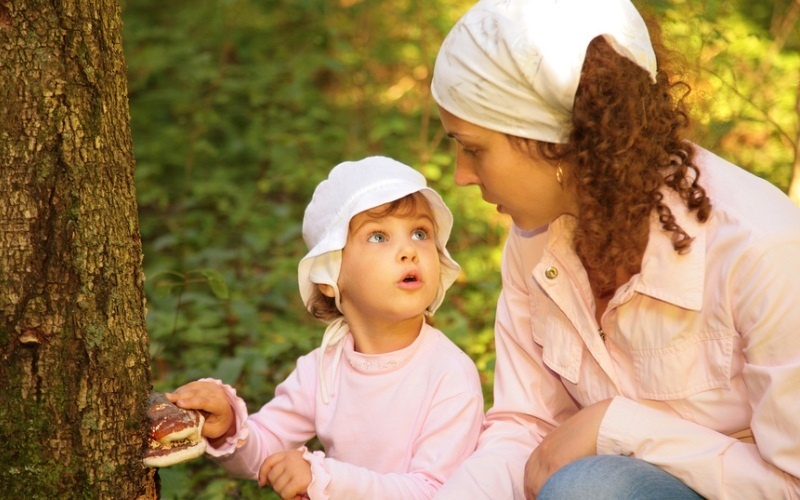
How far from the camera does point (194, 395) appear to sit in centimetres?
233

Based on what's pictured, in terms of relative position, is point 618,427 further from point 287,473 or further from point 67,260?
point 67,260

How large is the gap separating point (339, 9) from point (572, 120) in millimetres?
5183

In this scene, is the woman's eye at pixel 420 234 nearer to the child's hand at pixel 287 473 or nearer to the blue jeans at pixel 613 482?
the child's hand at pixel 287 473

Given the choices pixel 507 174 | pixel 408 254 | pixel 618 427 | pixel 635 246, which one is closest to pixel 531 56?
pixel 507 174

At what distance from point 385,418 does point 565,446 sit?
539mm

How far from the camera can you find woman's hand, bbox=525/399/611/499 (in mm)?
2127

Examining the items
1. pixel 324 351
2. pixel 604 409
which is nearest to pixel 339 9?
pixel 324 351

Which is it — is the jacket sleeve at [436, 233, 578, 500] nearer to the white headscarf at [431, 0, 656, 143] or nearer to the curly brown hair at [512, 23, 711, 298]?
the curly brown hair at [512, 23, 711, 298]

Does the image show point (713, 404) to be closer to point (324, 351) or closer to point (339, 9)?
point (324, 351)

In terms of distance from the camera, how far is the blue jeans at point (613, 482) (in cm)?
195

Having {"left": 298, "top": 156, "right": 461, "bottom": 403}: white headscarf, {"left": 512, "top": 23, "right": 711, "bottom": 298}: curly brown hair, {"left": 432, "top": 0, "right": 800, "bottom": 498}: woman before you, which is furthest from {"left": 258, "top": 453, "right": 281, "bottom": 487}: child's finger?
{"left": 512, "top": 23, "right": 711, "bottom": 298}: curly brown hair

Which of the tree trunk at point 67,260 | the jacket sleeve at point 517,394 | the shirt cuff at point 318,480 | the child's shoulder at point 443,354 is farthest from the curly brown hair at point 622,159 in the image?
the tree trunk at point 67,260

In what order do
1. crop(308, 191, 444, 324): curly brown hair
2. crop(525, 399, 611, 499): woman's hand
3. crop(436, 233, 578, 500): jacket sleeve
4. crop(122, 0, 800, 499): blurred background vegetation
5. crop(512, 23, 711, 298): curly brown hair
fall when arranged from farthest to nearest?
crop(122, 0, 800, 499): blurred background vegetation < crop(308, 191, 444, 324): curly brown hair < crop(436, 233, 578, 500): jacket sleeve < crop(525, 399, 611, 499): woman's hand < crop(512, 23, 711, 298): curly brown hair

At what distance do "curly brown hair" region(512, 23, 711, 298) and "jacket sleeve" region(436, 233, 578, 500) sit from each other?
1.36 ft
